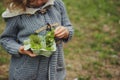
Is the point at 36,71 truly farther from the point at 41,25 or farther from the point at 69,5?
the point at 69,5

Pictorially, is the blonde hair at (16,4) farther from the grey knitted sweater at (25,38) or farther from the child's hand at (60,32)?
the child's hand at (60,32)

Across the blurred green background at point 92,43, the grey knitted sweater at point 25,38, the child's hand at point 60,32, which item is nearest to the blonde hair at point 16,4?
the grey knitted sweater at point 25,38

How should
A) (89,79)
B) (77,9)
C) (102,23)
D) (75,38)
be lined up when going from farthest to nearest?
(77,9), (102,23), (75,38), (89,79)

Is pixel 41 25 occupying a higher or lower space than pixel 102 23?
higher

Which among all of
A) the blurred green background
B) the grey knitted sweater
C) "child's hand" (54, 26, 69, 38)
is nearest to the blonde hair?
the grey knitted sweater

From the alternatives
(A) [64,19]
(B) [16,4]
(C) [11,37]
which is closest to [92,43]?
(A) [64,19]

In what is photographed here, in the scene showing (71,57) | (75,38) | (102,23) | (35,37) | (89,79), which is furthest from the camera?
(102,23)

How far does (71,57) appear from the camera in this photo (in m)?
6.34

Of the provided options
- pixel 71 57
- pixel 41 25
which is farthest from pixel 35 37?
pixel 71 57

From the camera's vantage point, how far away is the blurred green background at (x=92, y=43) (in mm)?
5898

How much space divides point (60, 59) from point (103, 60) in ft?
10.5

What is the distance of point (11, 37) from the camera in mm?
3203

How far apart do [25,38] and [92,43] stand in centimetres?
397

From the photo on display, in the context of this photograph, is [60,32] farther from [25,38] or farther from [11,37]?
[11,37]
